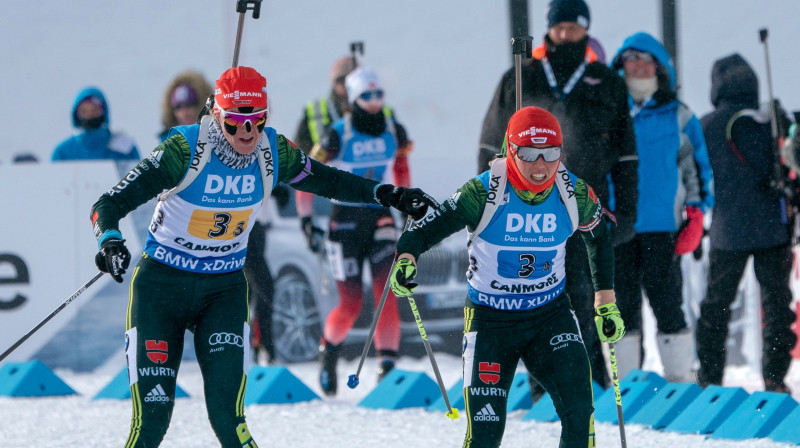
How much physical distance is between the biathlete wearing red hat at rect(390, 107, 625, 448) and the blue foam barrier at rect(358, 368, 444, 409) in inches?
101

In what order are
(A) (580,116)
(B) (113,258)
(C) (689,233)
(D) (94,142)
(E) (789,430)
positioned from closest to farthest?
(B) (113,258), (E) (789,430), (A) (580,116), (C) (689,233), (D) (94,142)

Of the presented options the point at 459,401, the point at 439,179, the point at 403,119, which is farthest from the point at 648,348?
the point at 403,119

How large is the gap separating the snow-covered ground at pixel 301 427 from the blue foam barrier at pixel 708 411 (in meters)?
0.08

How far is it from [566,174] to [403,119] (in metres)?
18.2

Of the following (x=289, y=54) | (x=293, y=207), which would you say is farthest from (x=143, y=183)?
(x=289, y=54)

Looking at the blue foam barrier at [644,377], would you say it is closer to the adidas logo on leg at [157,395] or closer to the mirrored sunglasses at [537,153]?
the mirrored sunglasses at [537,153]

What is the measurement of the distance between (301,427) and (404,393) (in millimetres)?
878

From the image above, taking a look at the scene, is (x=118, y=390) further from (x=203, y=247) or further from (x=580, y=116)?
(x=580, y=116)

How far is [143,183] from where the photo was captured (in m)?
4.93

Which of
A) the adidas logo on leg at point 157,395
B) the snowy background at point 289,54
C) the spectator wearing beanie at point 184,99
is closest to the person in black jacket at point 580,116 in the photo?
the adidas logo on leg at point 157,395

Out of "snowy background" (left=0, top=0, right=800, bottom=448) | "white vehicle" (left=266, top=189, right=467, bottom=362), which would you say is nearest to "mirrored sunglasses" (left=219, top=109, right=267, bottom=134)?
"white vehicle" (left=266, top=189, right=467, bottom=362)

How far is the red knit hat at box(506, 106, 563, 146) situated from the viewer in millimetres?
5105

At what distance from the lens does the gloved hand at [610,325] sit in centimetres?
527

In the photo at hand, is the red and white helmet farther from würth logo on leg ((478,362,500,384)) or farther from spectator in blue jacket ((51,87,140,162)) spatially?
spectator in blue jacket ((51,87,140,162))
